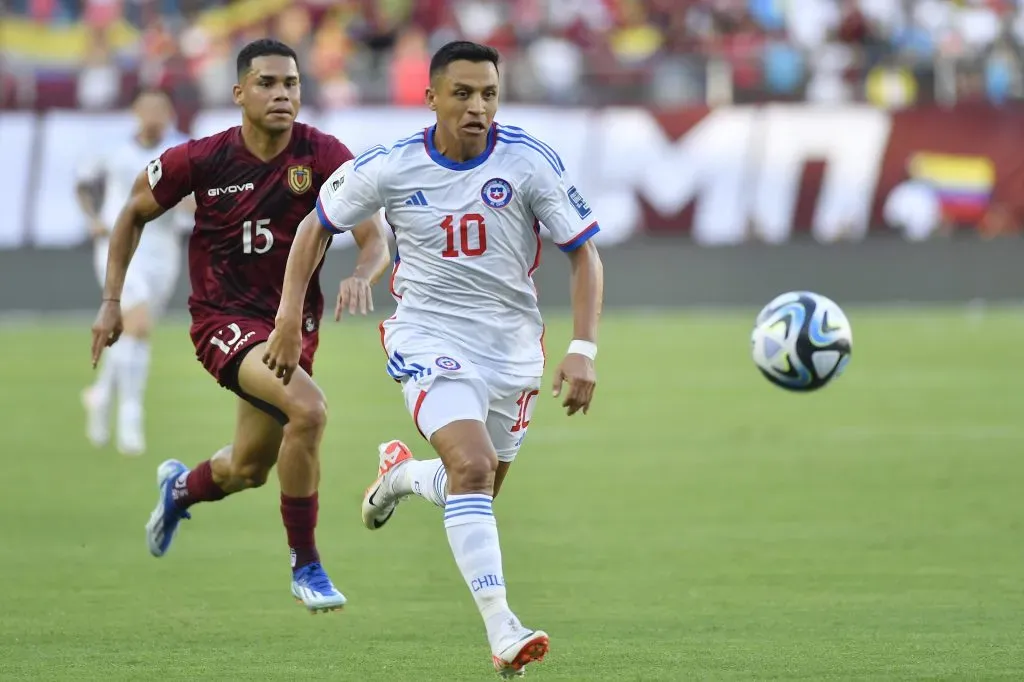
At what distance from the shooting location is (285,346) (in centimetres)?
658

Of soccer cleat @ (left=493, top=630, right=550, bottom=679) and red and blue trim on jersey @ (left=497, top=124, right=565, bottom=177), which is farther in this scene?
red and blue trim on jersey @ (left=497, top=124, right=565, bottom=177)

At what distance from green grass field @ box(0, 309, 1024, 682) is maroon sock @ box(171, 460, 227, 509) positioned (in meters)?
0.34

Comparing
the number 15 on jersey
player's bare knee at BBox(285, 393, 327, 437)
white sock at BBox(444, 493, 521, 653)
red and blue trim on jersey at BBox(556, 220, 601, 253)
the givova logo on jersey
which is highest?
the givova logo on jersey

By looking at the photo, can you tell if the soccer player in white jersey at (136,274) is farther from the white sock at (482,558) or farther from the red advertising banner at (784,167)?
the red advertising banner at (784,167)

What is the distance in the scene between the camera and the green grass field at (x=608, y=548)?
6.41 metres

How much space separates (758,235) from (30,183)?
915 cm

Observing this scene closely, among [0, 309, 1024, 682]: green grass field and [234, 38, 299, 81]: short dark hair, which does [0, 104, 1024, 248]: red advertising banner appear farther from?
[234, 38, 299, 81]: short dark hair

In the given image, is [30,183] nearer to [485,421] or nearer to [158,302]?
[158,302]

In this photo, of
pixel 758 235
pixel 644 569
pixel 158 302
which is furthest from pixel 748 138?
pixel 644 569

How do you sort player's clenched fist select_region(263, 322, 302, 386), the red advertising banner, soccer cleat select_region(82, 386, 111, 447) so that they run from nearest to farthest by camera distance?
player's clenched fist select_region(263, 322, 302, 386) < soccer cleat select_region(82, 386, 111, 447) < the red advertising banner

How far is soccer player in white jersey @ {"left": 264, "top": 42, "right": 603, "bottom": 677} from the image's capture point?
250 inches

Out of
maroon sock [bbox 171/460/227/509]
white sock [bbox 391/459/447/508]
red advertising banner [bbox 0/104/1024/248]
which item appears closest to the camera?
white sock [bbox 391/459/447/508]

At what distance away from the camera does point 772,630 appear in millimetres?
6789

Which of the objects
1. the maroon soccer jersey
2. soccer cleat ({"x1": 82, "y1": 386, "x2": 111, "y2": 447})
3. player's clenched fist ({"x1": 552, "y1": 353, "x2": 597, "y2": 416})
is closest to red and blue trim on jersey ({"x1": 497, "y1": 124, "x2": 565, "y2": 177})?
player's clenched fist ({"x1": 552, "y1": 353, "x2": 597, "y2": 416})
